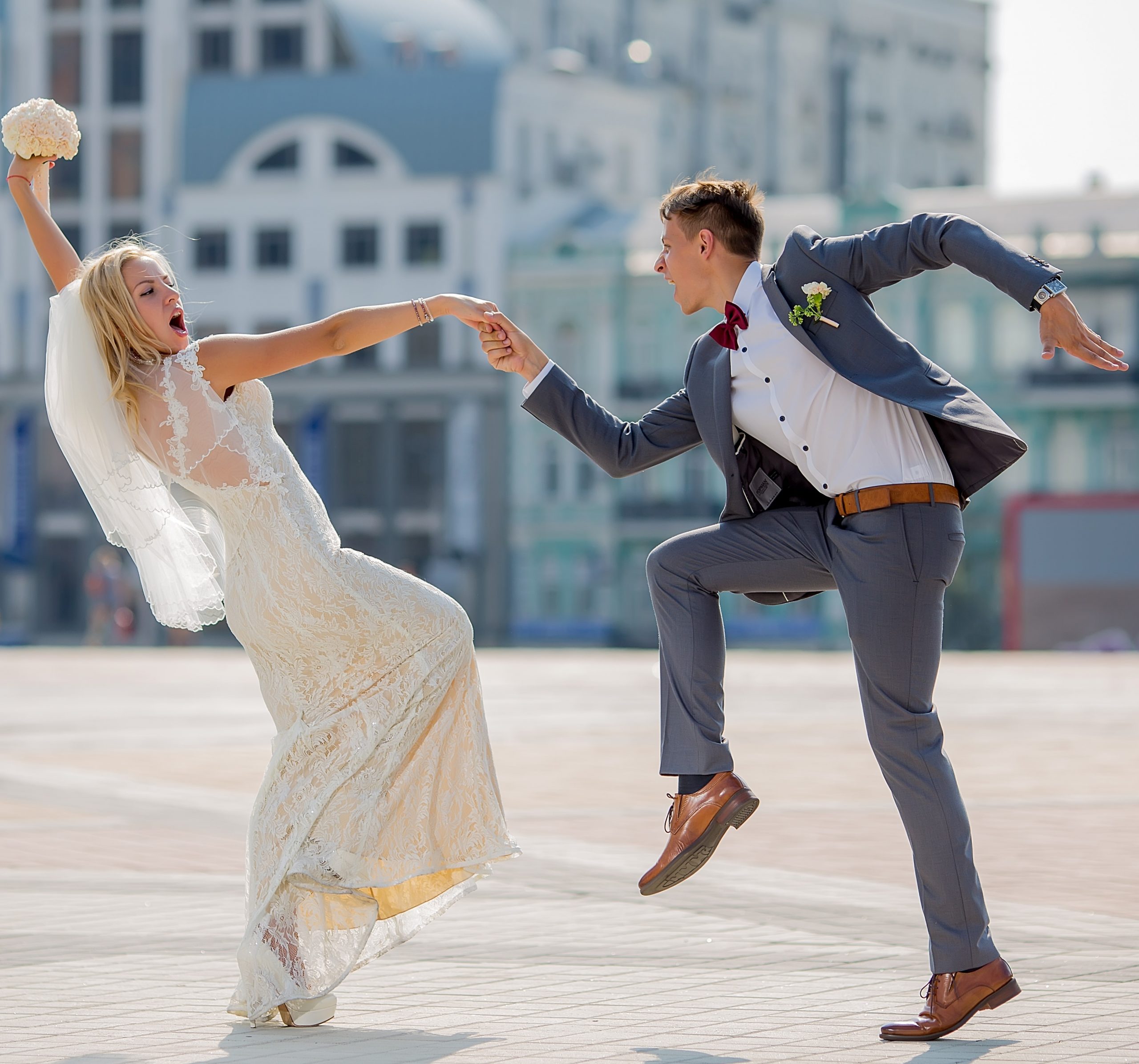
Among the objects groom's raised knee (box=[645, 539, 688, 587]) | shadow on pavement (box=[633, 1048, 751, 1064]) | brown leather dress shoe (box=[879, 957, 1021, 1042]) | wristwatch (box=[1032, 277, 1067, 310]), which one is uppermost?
wristwatch (box=[1032, 277, 1067, 310])

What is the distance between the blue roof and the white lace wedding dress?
164 ft

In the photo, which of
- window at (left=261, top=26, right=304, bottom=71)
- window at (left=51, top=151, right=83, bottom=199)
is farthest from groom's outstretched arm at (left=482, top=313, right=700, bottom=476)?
window at (left=51, top=151, right=83, bottom=199)

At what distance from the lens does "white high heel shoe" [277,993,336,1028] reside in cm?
505

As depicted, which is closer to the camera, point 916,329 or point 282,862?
point 282,862

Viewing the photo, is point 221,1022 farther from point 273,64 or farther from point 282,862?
point 273,64

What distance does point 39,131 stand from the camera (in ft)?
18.4

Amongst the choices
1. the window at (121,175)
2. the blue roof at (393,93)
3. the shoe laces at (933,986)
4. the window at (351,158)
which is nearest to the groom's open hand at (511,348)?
the shoe laces at (933,986)

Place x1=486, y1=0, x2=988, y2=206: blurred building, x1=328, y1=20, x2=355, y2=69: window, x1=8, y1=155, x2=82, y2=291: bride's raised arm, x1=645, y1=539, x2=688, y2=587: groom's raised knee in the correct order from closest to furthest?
x1=645, y1=539, x2=688, y2=587: groom's raised knee < x1=8, y1=155, x2=82, y2=291: bride's raised arm < x1=328, y1=20, x2=355, y2=69: window < x1=486, y1=0, x2=988, y2=206: blurred building

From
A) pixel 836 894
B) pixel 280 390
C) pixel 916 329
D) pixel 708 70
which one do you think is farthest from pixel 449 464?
pixel 836 894

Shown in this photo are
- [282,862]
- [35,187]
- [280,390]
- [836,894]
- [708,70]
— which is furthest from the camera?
[708,70]

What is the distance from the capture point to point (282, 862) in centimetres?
516

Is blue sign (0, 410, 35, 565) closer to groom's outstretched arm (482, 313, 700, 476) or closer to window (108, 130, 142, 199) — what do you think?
window (108, 130, 142, 199)

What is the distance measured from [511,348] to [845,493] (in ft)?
3.45

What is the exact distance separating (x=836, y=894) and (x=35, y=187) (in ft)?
10.8
